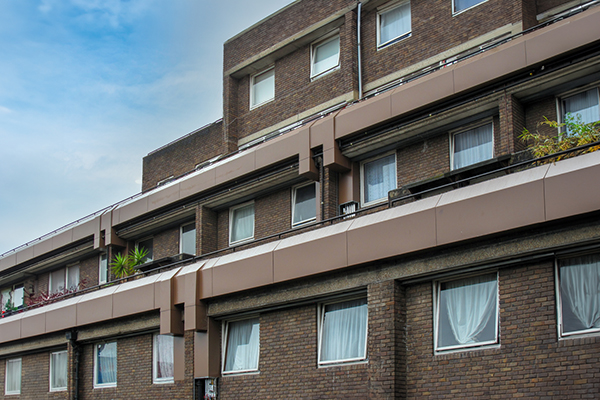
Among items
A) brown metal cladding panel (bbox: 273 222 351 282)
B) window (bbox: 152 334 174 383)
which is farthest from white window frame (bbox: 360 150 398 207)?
window (bbox: 152 334 174 383)

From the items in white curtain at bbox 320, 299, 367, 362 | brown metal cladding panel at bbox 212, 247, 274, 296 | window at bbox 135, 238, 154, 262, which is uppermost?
window at bbox 135, 238, 154, 262

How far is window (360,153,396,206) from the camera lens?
65.4 ft

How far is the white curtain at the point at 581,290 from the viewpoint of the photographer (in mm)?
12984

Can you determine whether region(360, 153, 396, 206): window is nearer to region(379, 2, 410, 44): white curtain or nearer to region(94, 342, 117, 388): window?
region(379, 2, 410, 44): white curtain

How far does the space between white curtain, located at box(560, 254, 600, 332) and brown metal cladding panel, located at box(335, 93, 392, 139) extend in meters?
6.96

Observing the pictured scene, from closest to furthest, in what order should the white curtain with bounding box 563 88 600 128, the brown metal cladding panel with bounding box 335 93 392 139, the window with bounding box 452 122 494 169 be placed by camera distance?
the white curtain with bounding box 563 88 600 128 < the window with bounding box 452 122 494 169 < the brown metal cladding panel with bounding box 335 93 392 139

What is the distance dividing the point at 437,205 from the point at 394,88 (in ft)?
18.8

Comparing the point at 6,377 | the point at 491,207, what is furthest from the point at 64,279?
the point at 491,207

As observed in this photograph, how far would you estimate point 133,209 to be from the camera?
26.9 m

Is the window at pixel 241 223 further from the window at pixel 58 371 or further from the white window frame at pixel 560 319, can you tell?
the white window frame at pixel 560 319

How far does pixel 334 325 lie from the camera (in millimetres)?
17500

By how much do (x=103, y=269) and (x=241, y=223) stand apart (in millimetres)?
8545

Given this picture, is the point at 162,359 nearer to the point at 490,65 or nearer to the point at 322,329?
the point at 322,329

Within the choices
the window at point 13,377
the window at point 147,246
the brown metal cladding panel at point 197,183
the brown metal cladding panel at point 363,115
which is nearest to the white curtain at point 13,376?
the window at point 13,377
